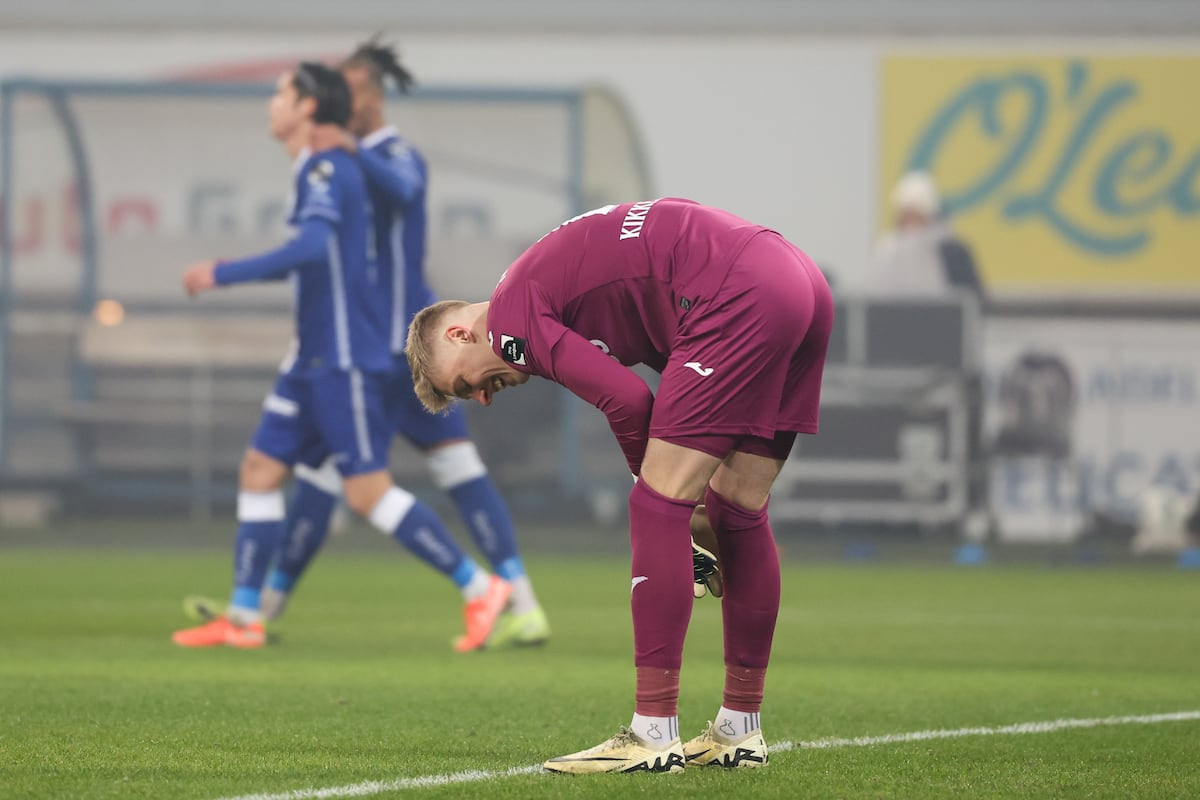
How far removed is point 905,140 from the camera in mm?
19609

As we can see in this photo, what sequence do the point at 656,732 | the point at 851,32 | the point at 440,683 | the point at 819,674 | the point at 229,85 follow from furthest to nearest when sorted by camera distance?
the point at 851,32 < the point at 229,85 < the point at 819,674 < the point at 440,683 < the point at 656,732

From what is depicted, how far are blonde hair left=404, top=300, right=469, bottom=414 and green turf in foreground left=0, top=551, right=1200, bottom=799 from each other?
89 centimetres

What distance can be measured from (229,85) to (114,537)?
4.03 metres

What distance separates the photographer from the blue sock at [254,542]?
841 cm

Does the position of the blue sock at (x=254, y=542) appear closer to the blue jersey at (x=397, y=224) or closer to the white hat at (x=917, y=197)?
the blue jersey at (x=397, y=224)

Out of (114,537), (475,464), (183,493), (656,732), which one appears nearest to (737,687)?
(656,732)

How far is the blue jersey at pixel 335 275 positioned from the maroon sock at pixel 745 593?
347 cm

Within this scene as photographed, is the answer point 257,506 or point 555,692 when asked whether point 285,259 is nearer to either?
point 257,506

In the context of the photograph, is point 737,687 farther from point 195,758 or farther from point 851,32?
point 851,32

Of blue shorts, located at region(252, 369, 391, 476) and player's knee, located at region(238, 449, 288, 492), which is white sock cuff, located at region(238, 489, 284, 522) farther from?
blue shorts, located at region(252, 369, 391, 476)

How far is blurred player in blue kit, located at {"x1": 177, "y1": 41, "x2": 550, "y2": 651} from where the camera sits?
8414 mm

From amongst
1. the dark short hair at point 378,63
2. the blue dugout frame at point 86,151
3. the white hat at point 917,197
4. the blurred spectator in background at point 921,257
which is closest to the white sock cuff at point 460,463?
the dark short hair at point 378,63

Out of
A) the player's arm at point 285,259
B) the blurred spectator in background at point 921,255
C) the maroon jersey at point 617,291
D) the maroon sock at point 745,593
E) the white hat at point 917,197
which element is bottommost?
the blurred spectator in background at point 921,255

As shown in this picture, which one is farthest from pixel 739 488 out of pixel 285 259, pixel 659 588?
pixel 285 259
